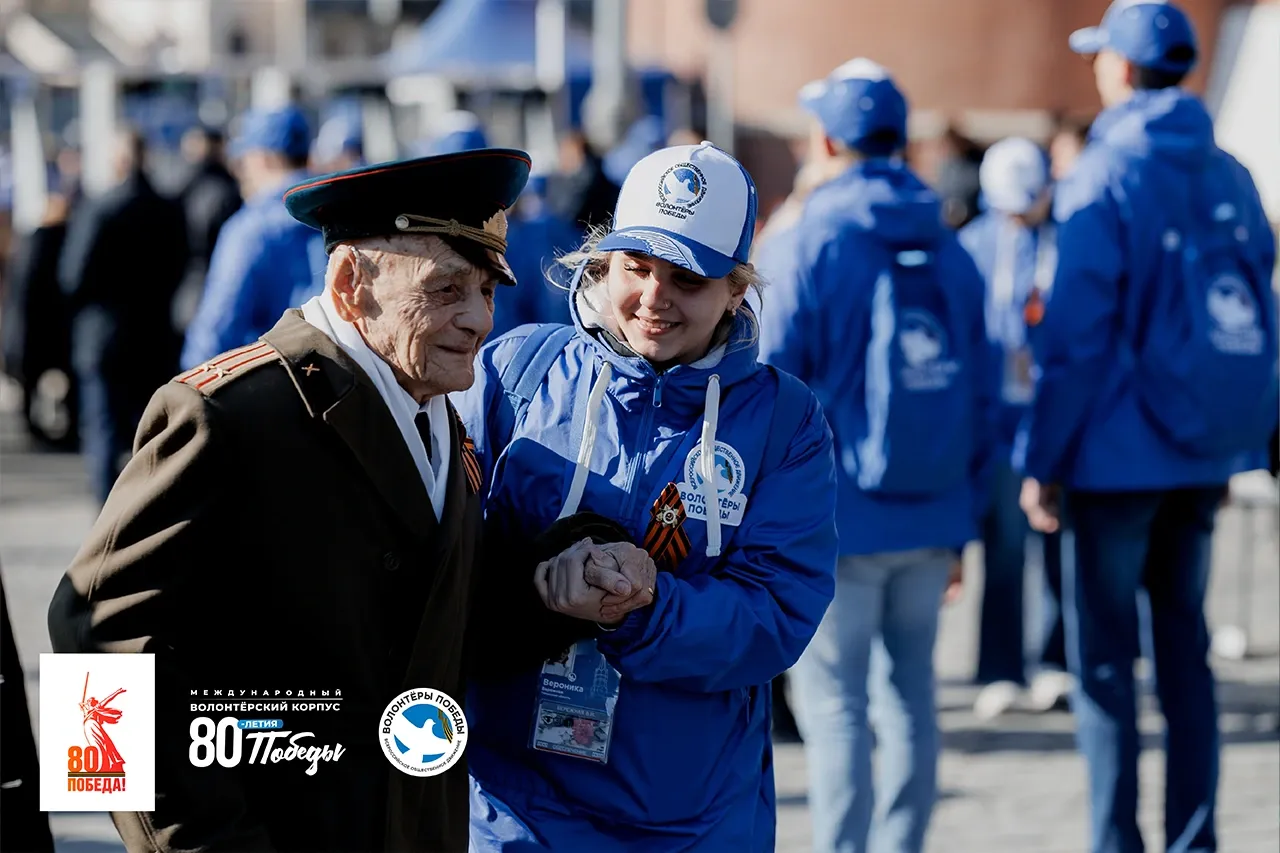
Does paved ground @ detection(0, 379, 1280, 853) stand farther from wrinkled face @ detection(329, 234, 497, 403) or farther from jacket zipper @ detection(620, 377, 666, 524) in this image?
wrinkled face @ detection(329, 234, 497, 403)

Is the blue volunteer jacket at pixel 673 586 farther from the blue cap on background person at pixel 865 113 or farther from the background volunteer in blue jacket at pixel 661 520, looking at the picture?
the blue cap on background person at pixel 865 113

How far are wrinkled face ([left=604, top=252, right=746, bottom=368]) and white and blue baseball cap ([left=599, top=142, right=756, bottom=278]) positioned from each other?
0.04 meters

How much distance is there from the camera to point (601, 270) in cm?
330

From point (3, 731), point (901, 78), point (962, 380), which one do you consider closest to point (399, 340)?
point (3, 731)

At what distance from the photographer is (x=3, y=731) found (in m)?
2.75

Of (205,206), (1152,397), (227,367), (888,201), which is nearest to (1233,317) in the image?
(1152,397)

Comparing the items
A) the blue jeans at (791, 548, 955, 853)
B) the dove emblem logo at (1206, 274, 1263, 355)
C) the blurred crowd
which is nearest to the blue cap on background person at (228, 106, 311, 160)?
the blurred crowd

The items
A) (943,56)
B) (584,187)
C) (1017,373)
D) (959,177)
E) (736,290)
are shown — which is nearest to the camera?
(736,290)

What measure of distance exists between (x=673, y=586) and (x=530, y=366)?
0.53m

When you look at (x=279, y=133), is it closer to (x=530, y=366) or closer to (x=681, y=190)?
(x=530, y=366)

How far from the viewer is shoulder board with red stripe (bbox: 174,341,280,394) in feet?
8.06

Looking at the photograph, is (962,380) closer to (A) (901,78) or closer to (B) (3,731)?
(B) (3,731)

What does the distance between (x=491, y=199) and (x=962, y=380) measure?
2571 mm

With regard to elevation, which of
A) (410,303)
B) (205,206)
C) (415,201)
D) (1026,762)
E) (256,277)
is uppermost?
(205,206)
